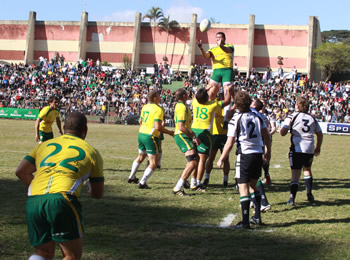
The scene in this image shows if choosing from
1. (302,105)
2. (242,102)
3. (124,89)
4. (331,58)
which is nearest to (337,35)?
(331,58)

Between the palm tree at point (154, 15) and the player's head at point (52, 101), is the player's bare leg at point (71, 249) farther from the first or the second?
the palm tree at point (154, 15)

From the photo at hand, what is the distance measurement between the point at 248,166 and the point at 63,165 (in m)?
3.34

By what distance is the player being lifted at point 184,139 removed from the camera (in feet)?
30.2

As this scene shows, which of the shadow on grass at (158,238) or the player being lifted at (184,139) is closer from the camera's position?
the shadow on grass at (158,238)

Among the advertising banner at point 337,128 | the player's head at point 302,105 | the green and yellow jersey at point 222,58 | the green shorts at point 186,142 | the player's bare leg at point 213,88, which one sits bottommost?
the advertising banner at point 337,128

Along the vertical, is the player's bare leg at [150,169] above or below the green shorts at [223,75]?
below

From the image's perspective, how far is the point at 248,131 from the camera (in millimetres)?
6797

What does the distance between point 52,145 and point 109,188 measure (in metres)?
5.74

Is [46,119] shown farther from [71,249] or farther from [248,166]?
[71,249]

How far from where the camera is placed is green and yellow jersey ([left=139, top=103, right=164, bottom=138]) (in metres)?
9.64

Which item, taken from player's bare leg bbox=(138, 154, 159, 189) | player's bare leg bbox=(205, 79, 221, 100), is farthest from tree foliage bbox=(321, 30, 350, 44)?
player's bare leg bbox=(138, 154, 159, 189)

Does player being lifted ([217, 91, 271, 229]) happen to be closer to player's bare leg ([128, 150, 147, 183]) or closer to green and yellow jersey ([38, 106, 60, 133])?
player's bare leg ([128, 150, 147, 183])

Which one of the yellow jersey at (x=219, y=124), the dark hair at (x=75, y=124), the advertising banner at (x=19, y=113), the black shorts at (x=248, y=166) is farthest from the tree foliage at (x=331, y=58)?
the dark hair at (x=75, y=124)

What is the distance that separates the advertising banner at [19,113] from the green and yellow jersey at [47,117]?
3146 cm
